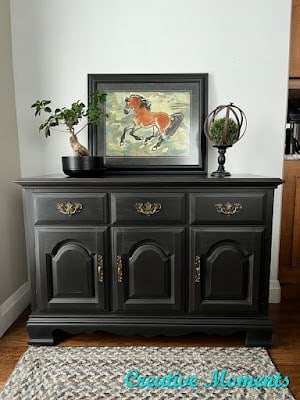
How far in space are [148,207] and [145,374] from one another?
0.77 meters

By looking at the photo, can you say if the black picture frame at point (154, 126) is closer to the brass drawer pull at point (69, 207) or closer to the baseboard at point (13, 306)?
the brass drawer pull at point (69, 207)

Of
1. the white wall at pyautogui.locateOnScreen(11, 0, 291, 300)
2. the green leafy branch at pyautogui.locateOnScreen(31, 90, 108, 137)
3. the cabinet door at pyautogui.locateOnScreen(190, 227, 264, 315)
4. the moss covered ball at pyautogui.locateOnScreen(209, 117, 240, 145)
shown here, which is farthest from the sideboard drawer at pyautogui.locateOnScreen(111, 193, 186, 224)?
the white wall at pyautogui.locateOnScreen(11, 0, 291, 300)

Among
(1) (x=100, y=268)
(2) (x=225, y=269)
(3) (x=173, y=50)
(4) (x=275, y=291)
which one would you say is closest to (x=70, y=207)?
(1) (x=100, y=268)

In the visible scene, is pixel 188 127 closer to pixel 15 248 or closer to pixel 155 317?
pixel 155 317

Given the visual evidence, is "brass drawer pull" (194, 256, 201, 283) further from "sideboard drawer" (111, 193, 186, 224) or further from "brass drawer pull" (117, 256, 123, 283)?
"brass drawer pull" (117, 256, 123, 283)

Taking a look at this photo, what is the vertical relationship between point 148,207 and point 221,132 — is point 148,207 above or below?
below

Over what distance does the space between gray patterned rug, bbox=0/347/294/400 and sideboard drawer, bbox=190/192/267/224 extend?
2.24 feet

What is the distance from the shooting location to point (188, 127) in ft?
6.11

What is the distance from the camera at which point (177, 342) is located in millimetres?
1593

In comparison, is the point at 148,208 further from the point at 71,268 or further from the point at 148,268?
the point at 71,268

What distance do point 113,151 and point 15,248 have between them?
898 millimetres

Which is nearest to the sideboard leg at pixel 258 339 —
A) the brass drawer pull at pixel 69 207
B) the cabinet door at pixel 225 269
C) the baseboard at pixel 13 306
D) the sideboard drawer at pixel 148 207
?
the cabinet door at pixel 225 269

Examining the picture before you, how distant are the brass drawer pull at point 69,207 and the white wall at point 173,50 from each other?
671mm

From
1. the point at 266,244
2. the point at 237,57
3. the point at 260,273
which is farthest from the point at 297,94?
the point at 260,273
